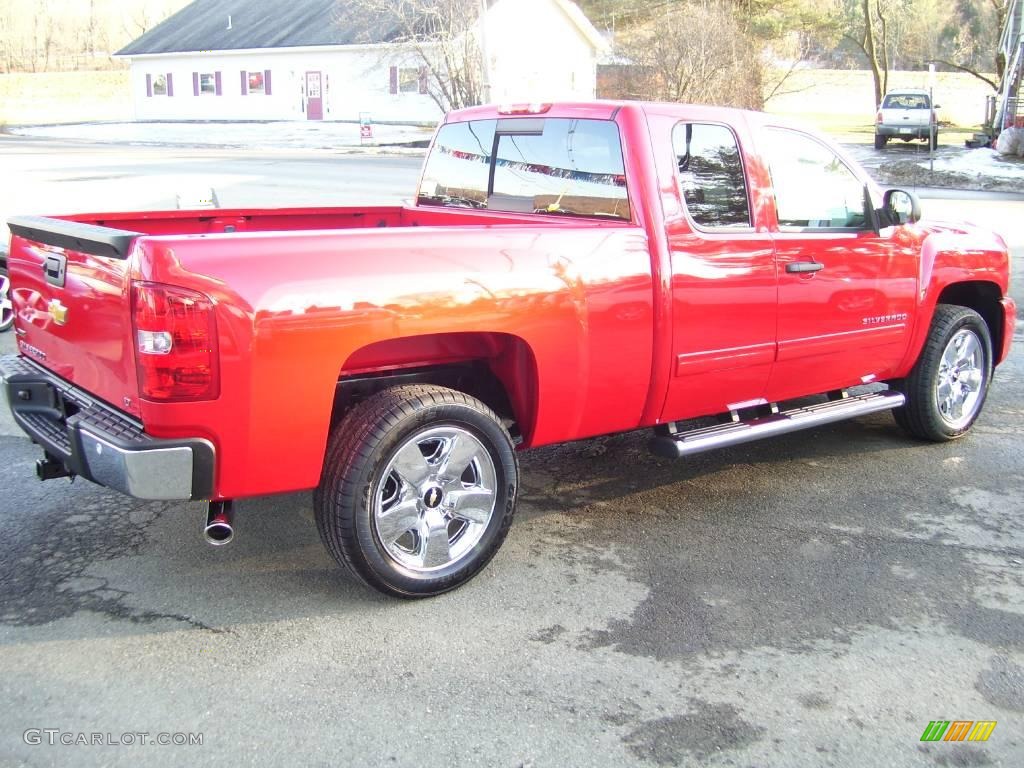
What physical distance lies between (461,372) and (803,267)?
1.74 meters

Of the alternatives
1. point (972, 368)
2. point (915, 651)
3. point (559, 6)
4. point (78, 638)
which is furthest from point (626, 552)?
point (559, 6)

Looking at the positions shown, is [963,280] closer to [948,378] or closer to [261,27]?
[948,378]

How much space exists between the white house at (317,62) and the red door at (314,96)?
0.16ft

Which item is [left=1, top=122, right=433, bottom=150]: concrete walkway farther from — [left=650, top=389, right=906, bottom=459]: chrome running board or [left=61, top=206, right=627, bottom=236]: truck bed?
[left=650, top=389, right=906, bottom=459]: chrome running board

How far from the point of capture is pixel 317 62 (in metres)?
50.5

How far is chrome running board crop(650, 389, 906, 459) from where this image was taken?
4.62 m

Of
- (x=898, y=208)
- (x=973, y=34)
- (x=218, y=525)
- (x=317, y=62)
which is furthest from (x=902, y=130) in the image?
(x=973, y=34)

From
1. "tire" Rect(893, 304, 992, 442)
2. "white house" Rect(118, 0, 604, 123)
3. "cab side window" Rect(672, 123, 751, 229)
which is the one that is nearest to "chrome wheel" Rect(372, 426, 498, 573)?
"cab side window" Rect(672, 123, 751, 229)

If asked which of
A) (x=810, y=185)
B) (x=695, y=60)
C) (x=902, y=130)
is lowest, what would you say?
(x=810, y=185)

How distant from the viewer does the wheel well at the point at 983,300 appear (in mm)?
6095

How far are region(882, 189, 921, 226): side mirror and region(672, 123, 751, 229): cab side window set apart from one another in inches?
38.1

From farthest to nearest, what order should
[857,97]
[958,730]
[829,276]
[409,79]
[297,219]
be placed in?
[857,97] < [409,79] < [297,219] < [829,276] < [958,730]

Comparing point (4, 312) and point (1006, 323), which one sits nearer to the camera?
point (1006, 323)

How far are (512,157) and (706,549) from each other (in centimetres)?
211
